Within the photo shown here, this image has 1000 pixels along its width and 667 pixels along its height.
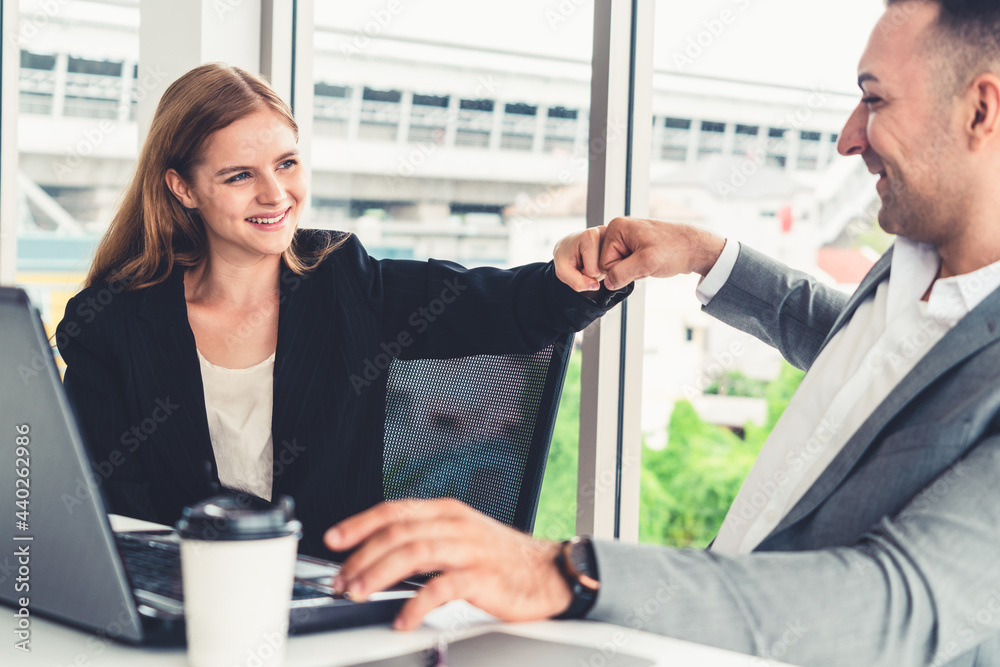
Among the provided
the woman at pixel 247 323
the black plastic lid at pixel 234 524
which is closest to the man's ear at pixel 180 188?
the woman at pixel 247 323

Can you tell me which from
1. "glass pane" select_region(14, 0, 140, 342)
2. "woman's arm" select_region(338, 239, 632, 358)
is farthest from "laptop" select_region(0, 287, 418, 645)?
"glass pane" select_region(14, 0, 140, 342)

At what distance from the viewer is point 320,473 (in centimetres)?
165

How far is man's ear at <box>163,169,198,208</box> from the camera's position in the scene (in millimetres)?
2047

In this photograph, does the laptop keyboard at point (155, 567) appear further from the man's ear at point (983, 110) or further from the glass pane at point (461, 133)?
the glass pane at point (461, 133)

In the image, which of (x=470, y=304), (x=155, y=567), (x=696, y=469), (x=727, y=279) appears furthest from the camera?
(x=696, y=469)

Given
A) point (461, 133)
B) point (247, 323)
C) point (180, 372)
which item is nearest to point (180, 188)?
point (247, 323)

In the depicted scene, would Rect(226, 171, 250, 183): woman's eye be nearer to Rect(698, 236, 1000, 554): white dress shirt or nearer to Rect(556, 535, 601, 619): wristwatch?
Rect(698, 236, 1000, 554): white dress shirt

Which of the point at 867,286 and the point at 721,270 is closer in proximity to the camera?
the point at 867,286

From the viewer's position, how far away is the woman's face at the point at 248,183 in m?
1.95

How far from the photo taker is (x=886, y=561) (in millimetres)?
797

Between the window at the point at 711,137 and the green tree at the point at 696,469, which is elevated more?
the window at the point at 711,137

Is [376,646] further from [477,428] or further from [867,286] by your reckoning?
[867,286]

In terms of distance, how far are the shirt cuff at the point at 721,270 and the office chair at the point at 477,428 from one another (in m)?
0.30

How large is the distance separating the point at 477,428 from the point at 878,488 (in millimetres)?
637
